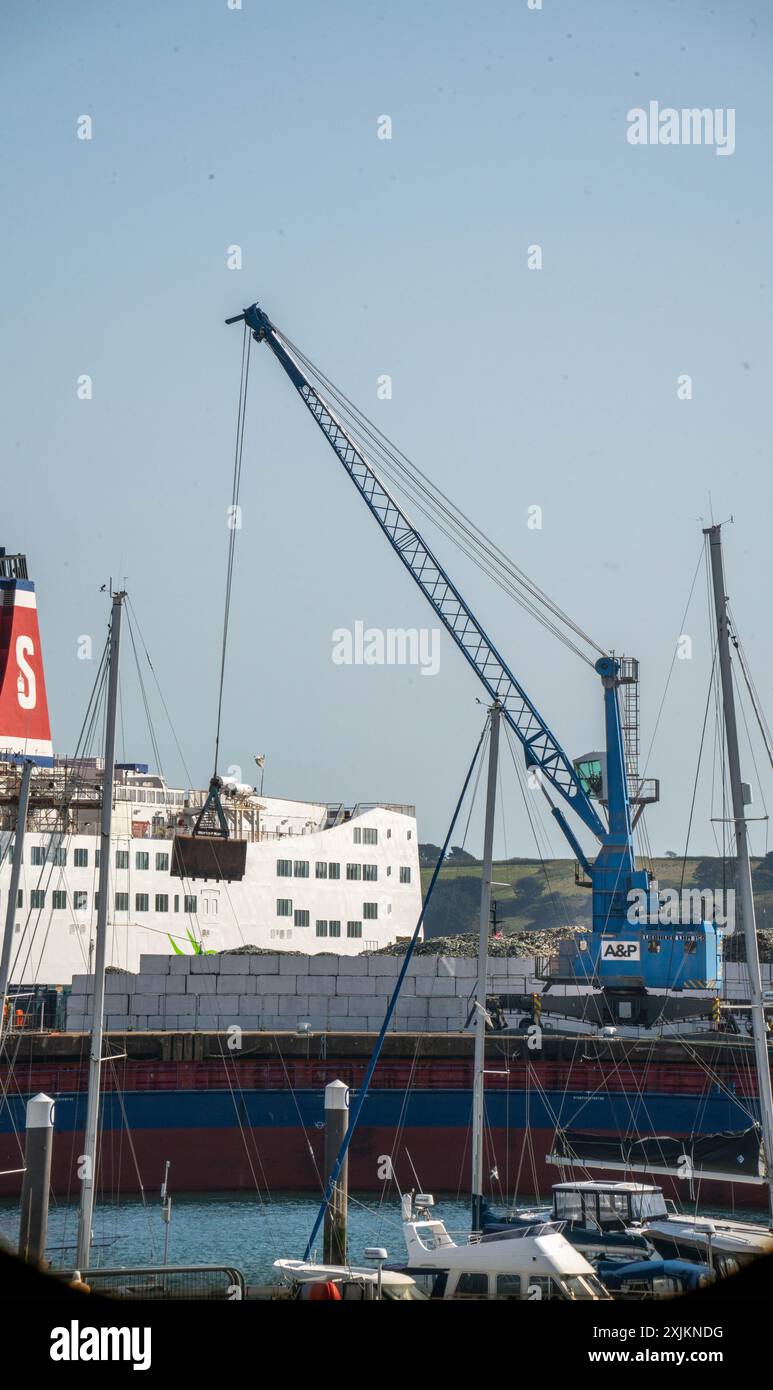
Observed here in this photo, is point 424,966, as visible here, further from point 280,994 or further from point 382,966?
point 280,994

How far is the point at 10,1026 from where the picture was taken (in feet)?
158

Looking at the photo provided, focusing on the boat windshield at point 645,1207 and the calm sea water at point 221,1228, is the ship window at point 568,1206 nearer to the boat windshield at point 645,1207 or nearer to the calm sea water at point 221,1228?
the boat windshield at point 645,1207

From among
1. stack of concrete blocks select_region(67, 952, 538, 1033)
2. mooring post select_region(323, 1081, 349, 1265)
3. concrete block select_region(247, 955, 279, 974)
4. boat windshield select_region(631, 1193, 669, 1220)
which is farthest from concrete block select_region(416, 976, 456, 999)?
boat windshield select_region(631, 1193, 669, 1220)

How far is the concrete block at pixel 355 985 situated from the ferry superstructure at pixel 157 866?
36.3ft

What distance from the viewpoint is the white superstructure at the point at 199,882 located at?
69062mm

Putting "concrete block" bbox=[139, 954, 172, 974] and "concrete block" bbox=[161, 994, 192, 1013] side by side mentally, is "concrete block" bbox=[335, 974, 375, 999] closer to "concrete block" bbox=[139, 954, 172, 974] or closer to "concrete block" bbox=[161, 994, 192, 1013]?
"concrete block" bbox=[161, 994, 192, 1013]

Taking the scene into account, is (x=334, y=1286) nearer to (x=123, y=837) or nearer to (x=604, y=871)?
(x=604, y=871)

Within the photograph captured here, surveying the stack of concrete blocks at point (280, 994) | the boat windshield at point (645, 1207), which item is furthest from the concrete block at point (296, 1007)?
the boat windshield at point (645, 1207)

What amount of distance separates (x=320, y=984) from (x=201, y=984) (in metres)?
4.15

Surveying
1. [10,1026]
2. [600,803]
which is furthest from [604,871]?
[10,1026]

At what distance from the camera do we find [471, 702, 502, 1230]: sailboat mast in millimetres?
34969

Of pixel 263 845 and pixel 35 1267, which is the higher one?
pixel 263 845

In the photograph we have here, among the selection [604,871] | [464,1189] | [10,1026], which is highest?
[604,871]
